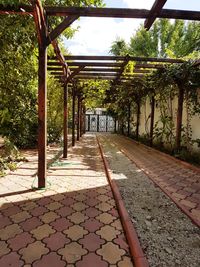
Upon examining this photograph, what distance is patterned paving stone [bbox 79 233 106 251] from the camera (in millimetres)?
3014

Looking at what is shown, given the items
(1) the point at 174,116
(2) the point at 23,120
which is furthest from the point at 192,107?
(2) the point at 23,120

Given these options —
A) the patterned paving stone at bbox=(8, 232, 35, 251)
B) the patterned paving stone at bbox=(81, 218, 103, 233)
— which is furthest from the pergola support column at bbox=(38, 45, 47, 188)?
the patterned paving stone at bbox=(8, 232, 35, 251)

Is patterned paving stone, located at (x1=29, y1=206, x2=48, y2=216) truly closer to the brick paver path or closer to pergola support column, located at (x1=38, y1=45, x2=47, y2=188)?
pergola support column, located at (x1=38, y1=45, x2=47, y2=188)

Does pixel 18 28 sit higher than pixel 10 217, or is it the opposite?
pixel 18 28

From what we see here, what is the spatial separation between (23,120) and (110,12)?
17.7ft

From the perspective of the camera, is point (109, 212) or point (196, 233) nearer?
point (196, 233)

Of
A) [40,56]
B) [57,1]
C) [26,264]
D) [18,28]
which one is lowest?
[26,264]

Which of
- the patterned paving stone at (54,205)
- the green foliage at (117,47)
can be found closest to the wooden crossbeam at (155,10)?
the patterned paving stone at (54,205)

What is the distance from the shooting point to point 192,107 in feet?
30.8

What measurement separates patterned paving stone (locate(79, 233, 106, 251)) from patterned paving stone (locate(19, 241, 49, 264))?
447 mm

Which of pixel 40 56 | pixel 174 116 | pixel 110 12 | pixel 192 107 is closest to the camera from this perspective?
pixel 110 12

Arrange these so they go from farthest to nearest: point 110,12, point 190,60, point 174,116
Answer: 1. point 174,116
2. point 190,60
3. point 110,12

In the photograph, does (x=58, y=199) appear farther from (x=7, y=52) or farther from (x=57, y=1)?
(x=57, y=1)

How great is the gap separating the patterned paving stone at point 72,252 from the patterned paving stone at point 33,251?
7.8 inches
